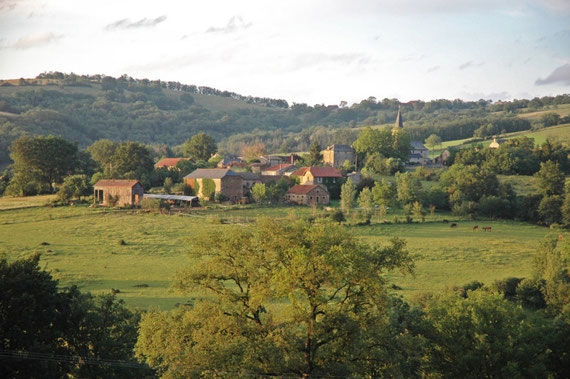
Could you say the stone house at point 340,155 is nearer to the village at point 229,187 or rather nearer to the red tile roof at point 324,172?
the village at point 229,187

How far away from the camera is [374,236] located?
47875mm

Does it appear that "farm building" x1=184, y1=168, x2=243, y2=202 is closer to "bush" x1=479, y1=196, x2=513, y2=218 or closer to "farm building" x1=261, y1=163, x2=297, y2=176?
"farm building" x1=261, y1=163, x2=297, y2=176

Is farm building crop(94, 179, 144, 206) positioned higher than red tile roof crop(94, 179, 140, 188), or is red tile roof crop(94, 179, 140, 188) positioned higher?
red tile roof crop(94, 179, 140, 188)

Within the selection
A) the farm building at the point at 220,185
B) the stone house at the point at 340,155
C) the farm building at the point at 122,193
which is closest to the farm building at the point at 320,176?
the farm building at the point at 220,185

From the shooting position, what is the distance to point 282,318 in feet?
61.9

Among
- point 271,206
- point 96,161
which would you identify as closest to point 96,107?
point 96,161

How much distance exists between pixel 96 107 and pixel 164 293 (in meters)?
190

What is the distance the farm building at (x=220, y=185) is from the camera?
6650cm

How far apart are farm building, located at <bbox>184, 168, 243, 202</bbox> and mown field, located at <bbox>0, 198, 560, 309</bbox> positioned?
754 centimetres

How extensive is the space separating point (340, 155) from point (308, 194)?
35.1 metres

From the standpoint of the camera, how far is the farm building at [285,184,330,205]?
6612cm

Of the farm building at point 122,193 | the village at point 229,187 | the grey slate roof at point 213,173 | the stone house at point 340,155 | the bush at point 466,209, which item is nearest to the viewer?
the farm building at point 122,193

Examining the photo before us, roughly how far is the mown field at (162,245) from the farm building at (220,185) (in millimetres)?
7536

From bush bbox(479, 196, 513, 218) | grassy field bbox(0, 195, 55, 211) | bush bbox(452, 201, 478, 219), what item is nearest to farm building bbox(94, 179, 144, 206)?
grassy field bbox(0, 195, 55, 211)
